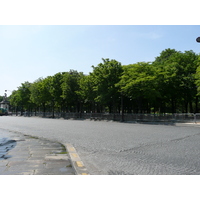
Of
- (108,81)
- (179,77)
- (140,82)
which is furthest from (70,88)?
(179,77)

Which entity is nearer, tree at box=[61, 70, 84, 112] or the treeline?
the treeline

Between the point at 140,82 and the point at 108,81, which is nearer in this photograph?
the point at 140,82

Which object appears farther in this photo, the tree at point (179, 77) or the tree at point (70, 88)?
the tree at point (70, 88)

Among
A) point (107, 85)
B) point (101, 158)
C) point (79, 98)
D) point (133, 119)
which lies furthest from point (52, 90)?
point (101, 158)

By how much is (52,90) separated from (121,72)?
856 inches

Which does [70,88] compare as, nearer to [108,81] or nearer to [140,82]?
[108,81]

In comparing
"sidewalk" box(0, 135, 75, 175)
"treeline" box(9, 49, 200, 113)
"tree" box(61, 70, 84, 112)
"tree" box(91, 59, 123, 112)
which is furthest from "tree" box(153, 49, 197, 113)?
"sidewalk" box(0, 135, 75, 175)

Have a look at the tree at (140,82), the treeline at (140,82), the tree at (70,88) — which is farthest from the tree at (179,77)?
the tree at (70,88)

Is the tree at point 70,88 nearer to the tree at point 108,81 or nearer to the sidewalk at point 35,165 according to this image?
the tree at point 108,81

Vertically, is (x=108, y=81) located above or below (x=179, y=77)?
below

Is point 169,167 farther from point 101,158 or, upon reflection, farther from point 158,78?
→ point 158,78

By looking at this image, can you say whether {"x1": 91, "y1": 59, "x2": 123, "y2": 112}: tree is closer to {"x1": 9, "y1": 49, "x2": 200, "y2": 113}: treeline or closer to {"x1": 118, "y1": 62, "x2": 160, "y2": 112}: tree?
{"x1": 9, "y1": 49, "x2": 200, "y2": 113}: treeline

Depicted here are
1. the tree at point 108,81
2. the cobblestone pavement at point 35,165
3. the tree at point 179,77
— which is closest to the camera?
the cobblestone pavement at point 35,165

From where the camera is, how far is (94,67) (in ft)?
128
